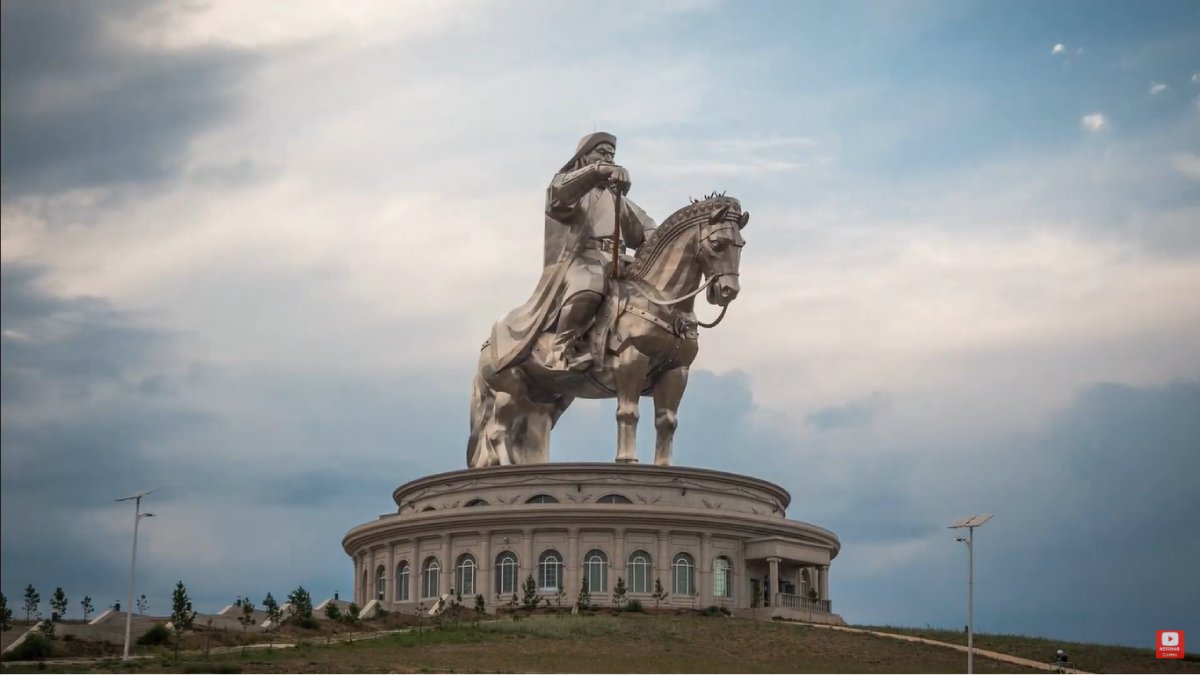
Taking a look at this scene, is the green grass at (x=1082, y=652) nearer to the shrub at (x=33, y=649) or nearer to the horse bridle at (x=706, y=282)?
the horse bridle at (x=706, y=282)

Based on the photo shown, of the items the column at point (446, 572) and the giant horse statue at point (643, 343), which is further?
the column at point (446, 572)

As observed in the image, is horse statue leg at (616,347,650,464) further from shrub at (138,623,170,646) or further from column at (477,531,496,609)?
shrub at (138,623,170,646)

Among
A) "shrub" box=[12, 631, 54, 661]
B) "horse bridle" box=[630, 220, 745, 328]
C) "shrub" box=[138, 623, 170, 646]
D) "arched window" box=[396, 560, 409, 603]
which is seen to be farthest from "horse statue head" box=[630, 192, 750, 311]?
"shrub" box=[12, 631, 54, 661]

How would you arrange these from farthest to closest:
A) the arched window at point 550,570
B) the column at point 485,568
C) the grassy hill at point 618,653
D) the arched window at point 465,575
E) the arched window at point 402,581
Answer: the arched window at point 402,581 → the arched window at point 465,575 → the column at point 485,568 → the arched window at point 550,570 → the grassy hill at point 618,653

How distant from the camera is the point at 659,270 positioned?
50062 mm

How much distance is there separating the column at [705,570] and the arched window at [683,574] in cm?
20

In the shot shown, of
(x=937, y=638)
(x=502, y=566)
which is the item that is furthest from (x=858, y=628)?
(x=502, y=566)

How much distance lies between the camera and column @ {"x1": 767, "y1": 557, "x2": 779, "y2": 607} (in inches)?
2041

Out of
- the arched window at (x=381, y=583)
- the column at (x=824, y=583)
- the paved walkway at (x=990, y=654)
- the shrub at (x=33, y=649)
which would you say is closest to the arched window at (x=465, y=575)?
the arched window at (x=381, y=583)

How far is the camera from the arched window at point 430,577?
5328 cm

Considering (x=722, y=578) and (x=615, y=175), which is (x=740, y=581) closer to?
(x=722, y=578)

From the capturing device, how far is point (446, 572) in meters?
52.7

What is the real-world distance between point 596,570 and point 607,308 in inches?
304

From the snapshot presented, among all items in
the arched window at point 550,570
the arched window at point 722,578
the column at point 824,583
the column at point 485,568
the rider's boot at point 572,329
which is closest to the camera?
the rider's boot at point 572,329
